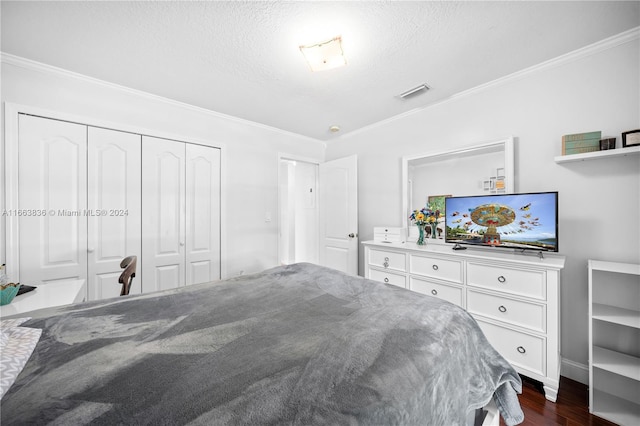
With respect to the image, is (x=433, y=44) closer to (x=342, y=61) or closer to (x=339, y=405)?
(x=342, y=61)

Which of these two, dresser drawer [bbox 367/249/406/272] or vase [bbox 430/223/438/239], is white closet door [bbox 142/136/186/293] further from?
vase [bbox 430/223/438/239]

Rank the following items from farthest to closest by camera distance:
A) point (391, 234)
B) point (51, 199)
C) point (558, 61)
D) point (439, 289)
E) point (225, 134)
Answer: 1. point (225, 134)
2. point (391, 234)
3. point (439, 289)
4. point (51, 199)
5. point (558, 61)

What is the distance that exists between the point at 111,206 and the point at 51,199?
402mm

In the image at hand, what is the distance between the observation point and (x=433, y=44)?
71.2 inches

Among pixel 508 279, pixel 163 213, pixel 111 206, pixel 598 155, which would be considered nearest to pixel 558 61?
pixel 598 155

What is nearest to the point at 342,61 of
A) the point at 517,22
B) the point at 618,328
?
the point at 517,22

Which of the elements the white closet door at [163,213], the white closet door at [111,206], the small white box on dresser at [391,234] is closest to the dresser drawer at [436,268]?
the small white box on dresser at [391,234]

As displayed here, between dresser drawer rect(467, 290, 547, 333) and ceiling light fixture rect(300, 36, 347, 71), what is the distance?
2218mm

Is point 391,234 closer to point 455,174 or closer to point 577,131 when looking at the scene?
point 455,174

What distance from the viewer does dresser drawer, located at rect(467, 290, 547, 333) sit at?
5.76 ft

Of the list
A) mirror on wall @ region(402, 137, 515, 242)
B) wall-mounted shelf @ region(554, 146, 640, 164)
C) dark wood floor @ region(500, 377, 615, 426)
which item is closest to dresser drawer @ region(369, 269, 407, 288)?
mirror on wall @ region(402, 137, 515, 242)

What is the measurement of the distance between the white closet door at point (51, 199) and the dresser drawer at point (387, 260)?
2906mm

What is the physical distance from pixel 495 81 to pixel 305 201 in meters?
3.26

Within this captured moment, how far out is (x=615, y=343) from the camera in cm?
177
